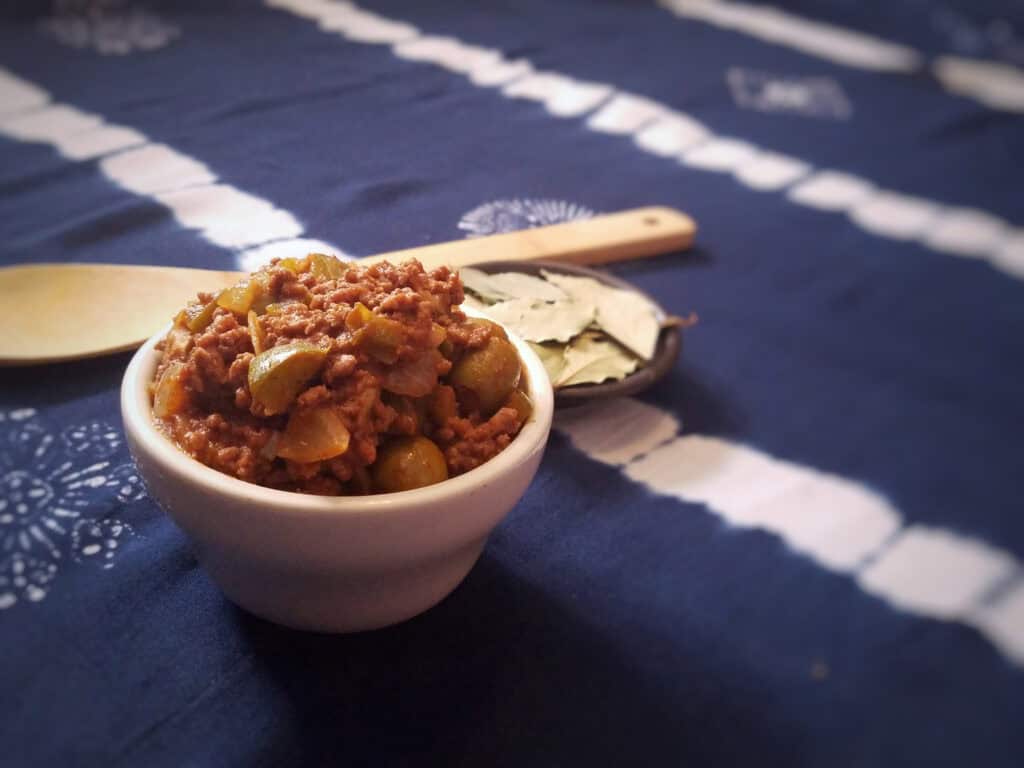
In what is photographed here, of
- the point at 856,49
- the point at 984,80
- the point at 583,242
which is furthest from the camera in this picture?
the point at 856,49

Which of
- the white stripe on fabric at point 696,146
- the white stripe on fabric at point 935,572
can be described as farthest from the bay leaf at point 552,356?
the white stripe on fabric at point 696,146

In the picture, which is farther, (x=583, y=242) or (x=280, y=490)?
(x=583, y=242)

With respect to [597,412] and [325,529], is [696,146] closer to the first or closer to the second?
[597,412]

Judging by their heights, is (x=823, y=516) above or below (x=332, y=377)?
below

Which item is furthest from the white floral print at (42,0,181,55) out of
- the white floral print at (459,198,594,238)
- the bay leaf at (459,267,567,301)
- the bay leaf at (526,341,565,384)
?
the bay leaf at (526,341,565,384)

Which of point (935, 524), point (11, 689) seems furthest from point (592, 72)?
point (11, 689)

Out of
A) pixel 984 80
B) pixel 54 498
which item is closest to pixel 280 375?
pixel 54 498

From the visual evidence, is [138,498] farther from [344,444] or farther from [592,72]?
[592,72]

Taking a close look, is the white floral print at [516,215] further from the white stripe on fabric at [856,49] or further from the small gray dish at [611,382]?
the white stripe on fabric at [856,49]
